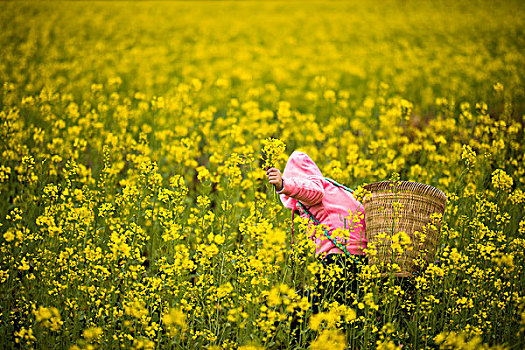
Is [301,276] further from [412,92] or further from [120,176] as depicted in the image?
[412,92]

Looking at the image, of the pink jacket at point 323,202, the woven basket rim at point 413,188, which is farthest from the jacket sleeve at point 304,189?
the woven basket rim at point 413,188

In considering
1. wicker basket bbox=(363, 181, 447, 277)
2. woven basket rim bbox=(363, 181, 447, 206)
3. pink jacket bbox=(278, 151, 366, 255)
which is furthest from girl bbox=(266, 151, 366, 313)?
woven basket rim bbox=(363, 181, 447, 206)

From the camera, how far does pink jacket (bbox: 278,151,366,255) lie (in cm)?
386

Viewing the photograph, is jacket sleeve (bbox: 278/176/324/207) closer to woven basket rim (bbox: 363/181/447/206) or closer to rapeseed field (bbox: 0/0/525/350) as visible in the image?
rapeseed field (bbox: 0/0/525/350)

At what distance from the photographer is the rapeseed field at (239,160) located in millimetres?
3551

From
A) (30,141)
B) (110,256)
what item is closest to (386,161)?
(110,256)

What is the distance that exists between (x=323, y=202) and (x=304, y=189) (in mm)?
278

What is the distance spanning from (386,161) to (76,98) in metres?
5.45

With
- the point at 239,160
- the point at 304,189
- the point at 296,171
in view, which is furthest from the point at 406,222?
the point at 239,160

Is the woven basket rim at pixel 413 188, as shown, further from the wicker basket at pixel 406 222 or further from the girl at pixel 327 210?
the girl at pixel 327 210

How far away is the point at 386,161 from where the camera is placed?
223 inches

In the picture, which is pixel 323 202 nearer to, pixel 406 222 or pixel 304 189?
pixel 304 189

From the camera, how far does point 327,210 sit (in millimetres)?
4027

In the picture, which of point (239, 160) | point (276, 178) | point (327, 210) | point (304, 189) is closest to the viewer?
point (276, 178)
